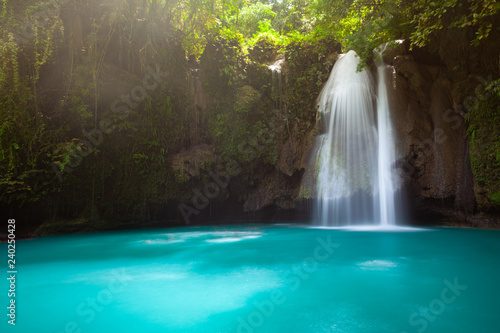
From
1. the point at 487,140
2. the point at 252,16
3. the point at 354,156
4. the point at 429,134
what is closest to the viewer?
the point at 487,140

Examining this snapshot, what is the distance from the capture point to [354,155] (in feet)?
35.3

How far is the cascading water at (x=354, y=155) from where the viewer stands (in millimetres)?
10164

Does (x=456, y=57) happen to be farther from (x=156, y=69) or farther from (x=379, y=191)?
(x=156, y=69)

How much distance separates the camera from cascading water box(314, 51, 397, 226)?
10.2 m

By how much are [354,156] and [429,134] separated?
2.46 meters

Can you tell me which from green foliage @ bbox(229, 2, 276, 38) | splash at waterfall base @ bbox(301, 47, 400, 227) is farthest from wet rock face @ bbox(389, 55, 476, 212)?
green foliage @ bbox(229, 2, 276, 38)

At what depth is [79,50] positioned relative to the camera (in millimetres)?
11648

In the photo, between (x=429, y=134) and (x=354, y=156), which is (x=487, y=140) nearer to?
(x=429, y=134)

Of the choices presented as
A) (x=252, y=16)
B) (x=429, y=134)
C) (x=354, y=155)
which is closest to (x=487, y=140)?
(x=429, y=134)

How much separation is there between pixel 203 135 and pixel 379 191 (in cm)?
750

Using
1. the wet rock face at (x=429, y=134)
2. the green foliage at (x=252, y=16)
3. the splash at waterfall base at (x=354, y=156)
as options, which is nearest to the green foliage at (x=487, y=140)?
the wet rock face at (x=429, y=134)

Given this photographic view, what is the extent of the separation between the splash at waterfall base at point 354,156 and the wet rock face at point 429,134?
41cm

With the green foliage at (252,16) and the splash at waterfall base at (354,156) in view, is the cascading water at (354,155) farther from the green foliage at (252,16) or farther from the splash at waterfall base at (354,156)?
the green foliage at (252,16)

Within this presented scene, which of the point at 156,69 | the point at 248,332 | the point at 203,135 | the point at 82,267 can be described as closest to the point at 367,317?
the point at 248,332
